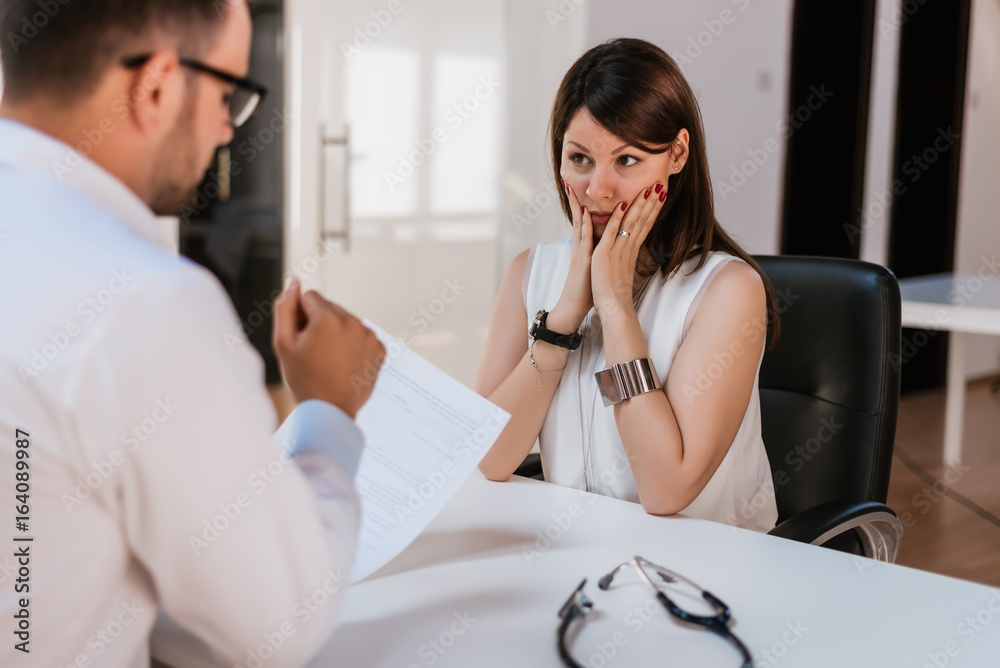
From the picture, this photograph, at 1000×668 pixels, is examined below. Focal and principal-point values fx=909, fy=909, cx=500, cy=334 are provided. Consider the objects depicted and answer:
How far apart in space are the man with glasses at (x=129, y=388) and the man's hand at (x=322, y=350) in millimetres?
74

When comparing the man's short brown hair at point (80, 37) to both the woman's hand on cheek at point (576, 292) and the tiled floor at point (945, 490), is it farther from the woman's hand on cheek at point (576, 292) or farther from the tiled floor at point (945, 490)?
the tiled floor at point (945, 490)

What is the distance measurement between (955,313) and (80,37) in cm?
295

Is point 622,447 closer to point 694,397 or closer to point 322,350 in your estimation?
Answer: point 694,397

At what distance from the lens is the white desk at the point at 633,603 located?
780 millimetres

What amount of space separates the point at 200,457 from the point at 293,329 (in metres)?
0.17

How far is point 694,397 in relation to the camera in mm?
1318

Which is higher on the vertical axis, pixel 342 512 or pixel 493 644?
pixel 342 512

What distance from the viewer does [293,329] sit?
2.26 feet

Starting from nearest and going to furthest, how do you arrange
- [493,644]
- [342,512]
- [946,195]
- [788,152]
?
1. [342,512]
2. [493,644]
3. [788,152]
4. [946,195]

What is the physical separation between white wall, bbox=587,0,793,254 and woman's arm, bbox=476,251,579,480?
96.5 inches

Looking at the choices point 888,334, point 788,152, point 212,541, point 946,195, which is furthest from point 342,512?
point 946,195

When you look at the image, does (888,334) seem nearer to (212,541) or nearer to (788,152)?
(212,541)

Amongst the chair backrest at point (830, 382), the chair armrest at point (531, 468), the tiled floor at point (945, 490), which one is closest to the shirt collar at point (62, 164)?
the chair armrest at point (531, 468)

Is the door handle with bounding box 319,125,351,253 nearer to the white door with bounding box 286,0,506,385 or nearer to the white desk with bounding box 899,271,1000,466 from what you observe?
the white door with bounding box 286,0,506,385
